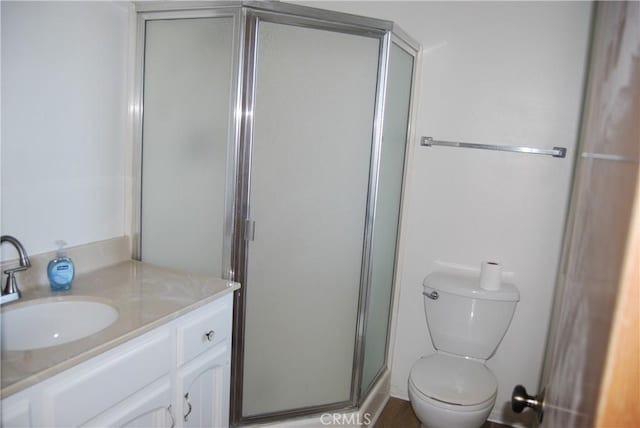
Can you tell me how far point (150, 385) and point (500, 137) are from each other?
1.93m

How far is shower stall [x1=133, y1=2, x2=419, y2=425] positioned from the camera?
5.79 ft

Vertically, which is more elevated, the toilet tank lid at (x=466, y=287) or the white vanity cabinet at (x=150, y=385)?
the toilet tank lid at (x=466, y=287)

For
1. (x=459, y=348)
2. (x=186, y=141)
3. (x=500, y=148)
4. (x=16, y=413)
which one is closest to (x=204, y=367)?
(x=16, y=413)

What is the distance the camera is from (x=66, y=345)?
114 cm

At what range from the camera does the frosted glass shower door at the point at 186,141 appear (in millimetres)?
1771

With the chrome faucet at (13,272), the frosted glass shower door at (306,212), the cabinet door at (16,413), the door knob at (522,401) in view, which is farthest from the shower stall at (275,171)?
the door knob at (522,401)

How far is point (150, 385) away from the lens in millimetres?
1349

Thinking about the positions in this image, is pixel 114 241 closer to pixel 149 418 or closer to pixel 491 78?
pixel 149 418

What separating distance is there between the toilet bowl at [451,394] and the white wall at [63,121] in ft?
5.05

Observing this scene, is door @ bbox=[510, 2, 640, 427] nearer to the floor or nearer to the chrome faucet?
the chrome faucet

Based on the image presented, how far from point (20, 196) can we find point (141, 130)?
1.93 ft

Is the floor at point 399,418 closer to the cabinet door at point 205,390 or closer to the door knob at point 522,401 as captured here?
the cabinet door at point 205,390

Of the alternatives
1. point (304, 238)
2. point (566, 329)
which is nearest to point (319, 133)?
point (304, 238)

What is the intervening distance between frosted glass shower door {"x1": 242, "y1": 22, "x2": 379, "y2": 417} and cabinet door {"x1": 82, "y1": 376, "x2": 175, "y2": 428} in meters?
0.53
